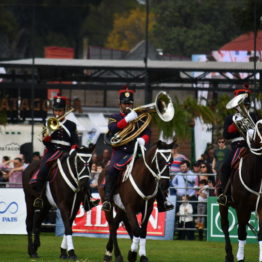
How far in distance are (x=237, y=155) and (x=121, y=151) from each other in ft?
7.36

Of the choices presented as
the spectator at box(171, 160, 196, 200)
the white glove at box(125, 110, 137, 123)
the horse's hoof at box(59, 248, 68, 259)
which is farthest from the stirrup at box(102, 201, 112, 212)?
the spectator at box(171, 160, 196, 200)

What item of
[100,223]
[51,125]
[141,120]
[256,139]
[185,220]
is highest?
[141,120]

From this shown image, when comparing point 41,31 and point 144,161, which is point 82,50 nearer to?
point 41,31

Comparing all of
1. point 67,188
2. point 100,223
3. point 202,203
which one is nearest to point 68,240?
point 67,188

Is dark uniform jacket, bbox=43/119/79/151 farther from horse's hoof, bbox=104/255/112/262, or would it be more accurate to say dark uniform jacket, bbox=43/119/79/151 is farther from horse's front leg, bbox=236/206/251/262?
horse's front leg, bbox=236/206/251/262

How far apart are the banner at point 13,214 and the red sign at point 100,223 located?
1413 millimetres

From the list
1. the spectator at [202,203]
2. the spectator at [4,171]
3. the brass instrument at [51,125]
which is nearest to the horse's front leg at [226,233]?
the brass instrument at [51,125]

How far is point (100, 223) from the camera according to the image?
2773 centimetres

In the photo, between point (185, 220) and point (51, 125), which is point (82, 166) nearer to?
point (51, 125)

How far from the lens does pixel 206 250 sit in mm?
23734

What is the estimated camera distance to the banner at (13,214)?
27812mm

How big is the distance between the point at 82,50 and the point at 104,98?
55.0 m

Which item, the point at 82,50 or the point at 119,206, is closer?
the point at 119,206

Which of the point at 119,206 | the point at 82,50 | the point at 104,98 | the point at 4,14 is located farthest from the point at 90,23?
the point at 119,206
